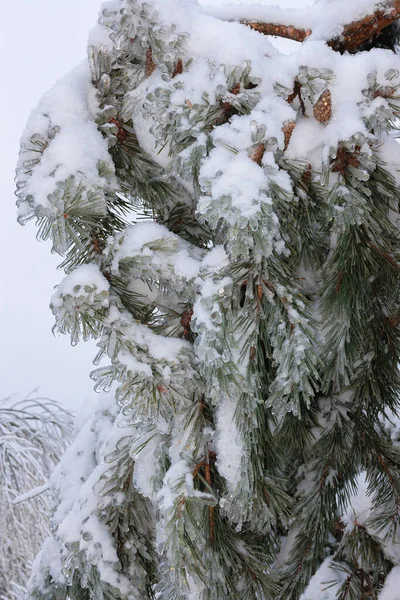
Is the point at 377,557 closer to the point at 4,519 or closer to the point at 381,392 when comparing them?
the point at 381,392

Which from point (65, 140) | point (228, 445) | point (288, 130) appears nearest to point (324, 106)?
point (288, 130)

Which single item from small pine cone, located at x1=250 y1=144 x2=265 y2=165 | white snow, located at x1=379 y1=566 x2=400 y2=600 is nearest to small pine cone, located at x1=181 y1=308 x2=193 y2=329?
small pine cone, located at x1=250 y1=144 x2=265 y2=165

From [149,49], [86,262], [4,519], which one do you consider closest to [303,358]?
[86,262]

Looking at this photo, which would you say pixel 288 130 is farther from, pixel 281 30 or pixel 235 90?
pixel 281 30

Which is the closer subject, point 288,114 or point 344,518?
point 288,114

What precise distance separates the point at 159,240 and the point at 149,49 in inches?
9.8

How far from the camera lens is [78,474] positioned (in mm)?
1414

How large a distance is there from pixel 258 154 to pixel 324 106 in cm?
11

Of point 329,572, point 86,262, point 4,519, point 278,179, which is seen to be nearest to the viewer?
point 278,179

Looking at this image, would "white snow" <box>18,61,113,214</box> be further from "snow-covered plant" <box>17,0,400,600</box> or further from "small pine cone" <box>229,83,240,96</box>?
"small pine cone" <box>229,83,240,96</box>

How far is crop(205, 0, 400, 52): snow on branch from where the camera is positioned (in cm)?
81

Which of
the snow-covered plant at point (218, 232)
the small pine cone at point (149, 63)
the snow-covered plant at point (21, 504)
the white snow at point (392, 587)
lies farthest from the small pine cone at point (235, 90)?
the snow-covered plant at point (21, 504)

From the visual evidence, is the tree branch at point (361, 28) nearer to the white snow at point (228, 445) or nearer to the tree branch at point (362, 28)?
the tree branch at point (362, 28)

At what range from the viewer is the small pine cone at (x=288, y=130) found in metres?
0.68
